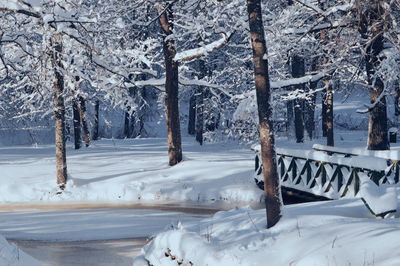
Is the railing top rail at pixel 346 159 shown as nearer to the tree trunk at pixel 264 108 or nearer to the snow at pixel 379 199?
the snow at pixel 379 199

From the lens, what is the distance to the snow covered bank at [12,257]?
347 inches

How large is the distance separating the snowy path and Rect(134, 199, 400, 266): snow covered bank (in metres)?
1.02

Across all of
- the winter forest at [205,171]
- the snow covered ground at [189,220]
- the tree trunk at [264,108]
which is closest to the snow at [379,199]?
the winter forest at [205,171]

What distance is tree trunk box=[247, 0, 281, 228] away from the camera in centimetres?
1024

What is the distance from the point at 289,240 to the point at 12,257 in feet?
12.1

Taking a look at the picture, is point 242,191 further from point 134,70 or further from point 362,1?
point 362,1

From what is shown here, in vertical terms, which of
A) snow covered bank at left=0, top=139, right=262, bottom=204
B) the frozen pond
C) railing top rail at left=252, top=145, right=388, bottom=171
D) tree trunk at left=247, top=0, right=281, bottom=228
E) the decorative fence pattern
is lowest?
the frozen pond

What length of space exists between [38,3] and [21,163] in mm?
15469

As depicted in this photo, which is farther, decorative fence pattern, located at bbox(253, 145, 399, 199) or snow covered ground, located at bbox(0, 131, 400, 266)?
decorative fence pattern, located at bbox(253, 145, 399, 199)

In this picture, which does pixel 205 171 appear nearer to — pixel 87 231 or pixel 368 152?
pixel 368 152

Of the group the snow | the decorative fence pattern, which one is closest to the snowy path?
the decorative fence pattern

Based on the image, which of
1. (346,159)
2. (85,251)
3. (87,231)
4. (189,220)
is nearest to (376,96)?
(346,159)

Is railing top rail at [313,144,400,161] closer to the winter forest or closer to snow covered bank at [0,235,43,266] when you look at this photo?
the winter forest

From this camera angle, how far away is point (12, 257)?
9.20 metres
